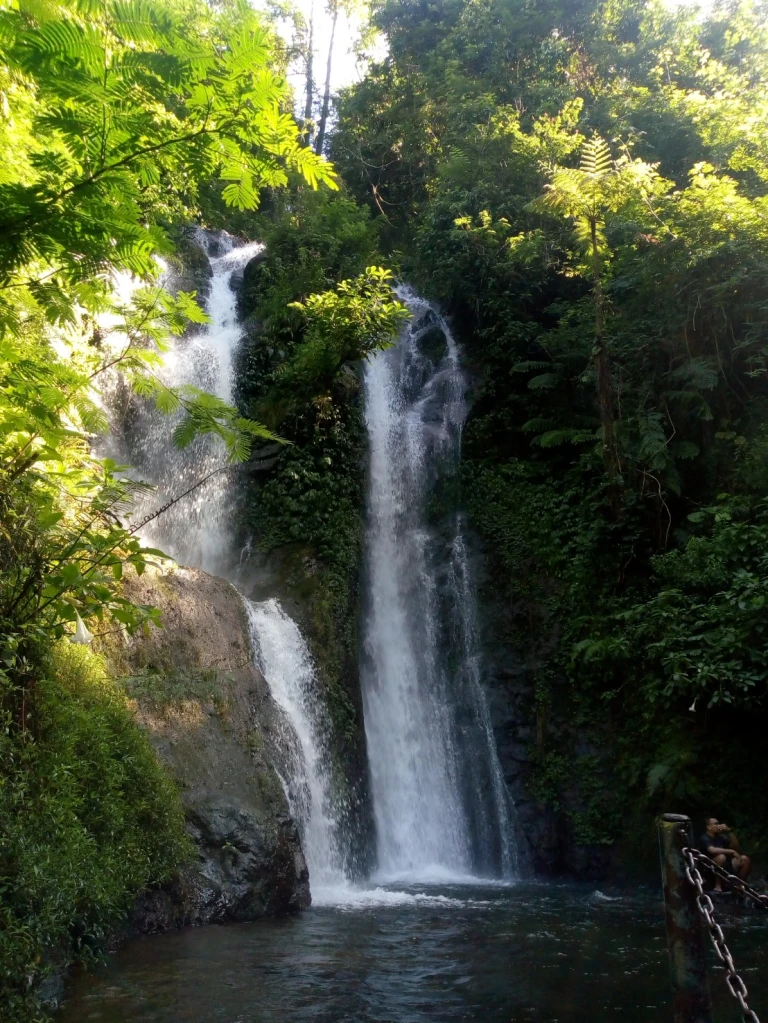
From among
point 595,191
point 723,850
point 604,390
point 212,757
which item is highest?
point 595,191

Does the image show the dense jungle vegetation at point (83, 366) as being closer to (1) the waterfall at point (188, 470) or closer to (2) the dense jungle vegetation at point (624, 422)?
(1) the waterfall at point (188, 470)

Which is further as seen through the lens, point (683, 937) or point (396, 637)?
point (396, 637)

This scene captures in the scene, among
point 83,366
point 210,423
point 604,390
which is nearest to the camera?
point 210,423

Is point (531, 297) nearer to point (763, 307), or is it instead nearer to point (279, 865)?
point (763, 307)

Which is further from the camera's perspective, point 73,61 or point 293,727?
point 293,727

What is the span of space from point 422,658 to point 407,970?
744cm

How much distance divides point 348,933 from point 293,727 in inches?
129

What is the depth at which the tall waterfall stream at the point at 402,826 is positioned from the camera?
540 centimetres

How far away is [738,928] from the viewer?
7.71 m

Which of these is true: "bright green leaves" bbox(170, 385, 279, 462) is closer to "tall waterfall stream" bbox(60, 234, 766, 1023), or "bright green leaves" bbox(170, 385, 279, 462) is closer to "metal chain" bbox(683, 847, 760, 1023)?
"tall waterfall stream" bbox(60, 234, 766, 1023)

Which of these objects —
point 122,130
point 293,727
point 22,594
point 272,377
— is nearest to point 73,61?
point 122,130

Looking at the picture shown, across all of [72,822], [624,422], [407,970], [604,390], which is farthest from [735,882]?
[624,422]

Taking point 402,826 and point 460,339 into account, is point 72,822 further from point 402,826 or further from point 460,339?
point 460,339

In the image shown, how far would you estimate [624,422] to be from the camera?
1304cm
